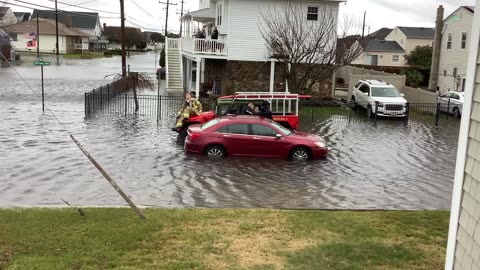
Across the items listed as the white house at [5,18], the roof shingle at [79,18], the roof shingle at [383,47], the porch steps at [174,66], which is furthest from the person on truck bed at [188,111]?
the roof shingle at [79,18]

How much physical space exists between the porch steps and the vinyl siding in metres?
35.1

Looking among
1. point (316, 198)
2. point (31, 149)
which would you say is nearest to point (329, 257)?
point (316, 198)

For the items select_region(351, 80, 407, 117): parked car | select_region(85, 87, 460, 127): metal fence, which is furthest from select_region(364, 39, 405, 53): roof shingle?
select_region(351, 80, 407, 117): parked car

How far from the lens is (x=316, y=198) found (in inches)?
475

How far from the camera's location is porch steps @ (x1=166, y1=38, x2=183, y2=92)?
39938 mm

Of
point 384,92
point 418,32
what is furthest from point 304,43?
point 418,32

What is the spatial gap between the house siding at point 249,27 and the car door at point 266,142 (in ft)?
51.1

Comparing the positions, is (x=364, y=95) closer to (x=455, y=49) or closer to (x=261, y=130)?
(x=261, y=130)

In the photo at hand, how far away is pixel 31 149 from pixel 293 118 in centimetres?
961

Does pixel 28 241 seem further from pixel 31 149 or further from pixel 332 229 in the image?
pixel 31 149

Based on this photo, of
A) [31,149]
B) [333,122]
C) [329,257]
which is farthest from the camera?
[333,122]

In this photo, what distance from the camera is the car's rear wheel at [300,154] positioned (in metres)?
16.6

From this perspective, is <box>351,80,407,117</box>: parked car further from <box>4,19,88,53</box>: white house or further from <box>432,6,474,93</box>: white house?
<box>4,19,88,53</box>: white house

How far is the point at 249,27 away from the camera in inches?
1228
